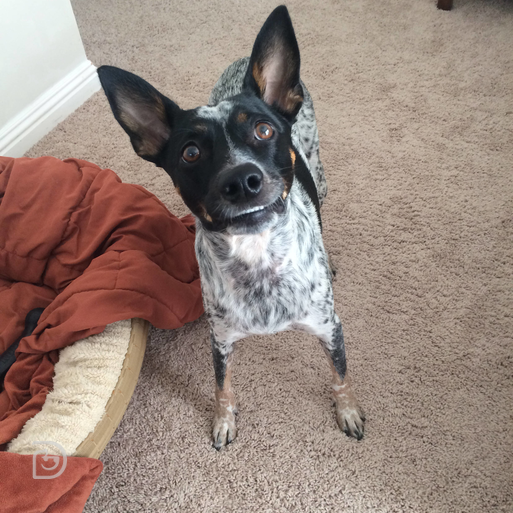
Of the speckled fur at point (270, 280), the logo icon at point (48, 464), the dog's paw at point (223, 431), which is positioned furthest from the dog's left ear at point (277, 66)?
the logo icon at point (48, 464)

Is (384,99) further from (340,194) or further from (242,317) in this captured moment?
(242,317)

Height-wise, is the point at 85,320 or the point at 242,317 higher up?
Answer: the point at 242,317

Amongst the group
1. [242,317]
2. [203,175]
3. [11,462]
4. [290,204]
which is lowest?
[11,462]

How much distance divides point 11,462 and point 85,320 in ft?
1.75

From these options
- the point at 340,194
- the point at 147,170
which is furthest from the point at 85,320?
the point at 340,194

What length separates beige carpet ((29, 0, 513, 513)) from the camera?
6.24 ft

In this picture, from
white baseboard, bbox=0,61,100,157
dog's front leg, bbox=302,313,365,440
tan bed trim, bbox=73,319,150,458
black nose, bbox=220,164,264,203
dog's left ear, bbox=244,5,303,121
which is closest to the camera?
black nose, bbox=220,164,264,203

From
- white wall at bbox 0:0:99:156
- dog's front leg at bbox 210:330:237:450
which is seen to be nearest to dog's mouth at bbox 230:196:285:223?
dog's front leg at bbox 210:330:237:450

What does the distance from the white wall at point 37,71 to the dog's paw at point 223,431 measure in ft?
7.25

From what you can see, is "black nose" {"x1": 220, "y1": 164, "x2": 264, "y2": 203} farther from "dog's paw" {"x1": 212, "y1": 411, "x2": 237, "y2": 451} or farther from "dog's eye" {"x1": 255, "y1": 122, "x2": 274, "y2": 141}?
"dog's paw" {"x1": 212, "y1": 411, "x2": 237, "y2": 451}

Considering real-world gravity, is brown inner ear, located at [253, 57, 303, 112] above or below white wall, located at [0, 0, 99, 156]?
above

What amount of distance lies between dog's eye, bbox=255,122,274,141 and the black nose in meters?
0.16

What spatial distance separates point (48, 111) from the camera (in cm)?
322

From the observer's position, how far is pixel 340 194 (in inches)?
107
